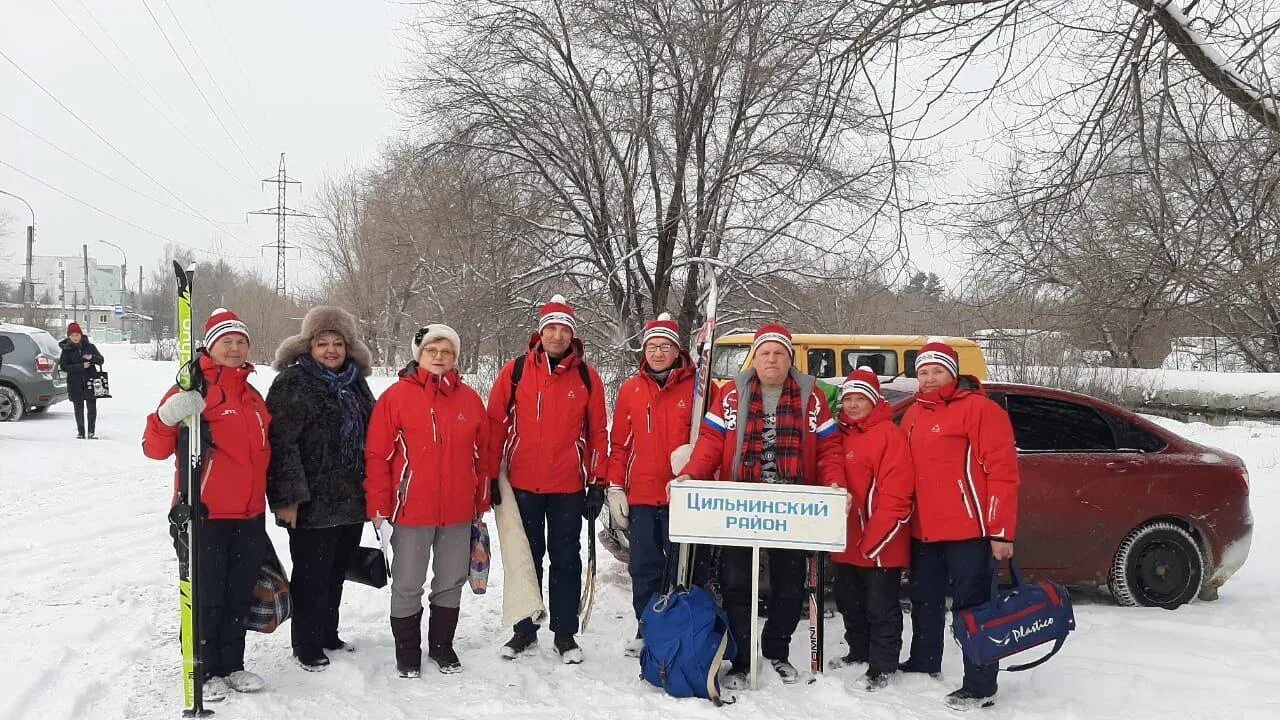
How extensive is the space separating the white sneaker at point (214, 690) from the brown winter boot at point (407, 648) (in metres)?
0.84

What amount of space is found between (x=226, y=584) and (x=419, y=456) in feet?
3.63

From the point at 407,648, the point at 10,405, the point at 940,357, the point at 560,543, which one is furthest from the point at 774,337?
the point at 10,405

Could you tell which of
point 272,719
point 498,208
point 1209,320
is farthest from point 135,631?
point 498,208

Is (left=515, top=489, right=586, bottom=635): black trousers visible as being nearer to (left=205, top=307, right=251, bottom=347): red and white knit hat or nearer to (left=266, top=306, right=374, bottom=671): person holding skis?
(left=266, top=306, right=374, bottom=671): person holding skis

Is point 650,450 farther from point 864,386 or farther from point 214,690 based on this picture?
point 214,690

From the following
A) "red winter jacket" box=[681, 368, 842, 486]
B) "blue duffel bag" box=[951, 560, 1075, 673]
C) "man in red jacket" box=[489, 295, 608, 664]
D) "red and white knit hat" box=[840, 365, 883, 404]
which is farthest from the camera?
"man in red jacket" box=[489, 295, 608, 664]

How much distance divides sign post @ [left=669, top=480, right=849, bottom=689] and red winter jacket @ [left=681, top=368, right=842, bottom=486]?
0.27m

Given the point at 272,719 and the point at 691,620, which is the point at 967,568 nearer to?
the point at 691,620

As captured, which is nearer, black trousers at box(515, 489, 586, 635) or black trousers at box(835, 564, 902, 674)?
black trousers at box(835, 564, 902, 674)

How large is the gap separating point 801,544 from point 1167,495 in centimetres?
343

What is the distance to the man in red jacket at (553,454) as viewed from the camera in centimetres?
496

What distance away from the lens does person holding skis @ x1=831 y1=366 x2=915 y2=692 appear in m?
4.59

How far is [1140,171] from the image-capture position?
6.20 meters

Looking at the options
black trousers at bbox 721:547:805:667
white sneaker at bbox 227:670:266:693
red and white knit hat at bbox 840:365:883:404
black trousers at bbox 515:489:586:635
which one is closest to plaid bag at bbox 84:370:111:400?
white sneaker at bbox 227:670:266:693
